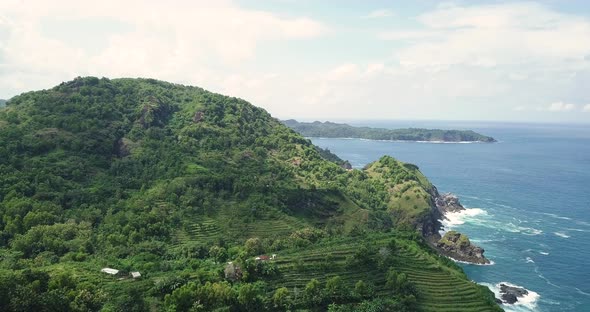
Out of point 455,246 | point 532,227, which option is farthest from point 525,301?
point 532,227

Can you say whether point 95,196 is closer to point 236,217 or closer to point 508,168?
point 236,217

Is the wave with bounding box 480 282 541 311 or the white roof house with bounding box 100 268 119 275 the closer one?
the white roof house with bounding box 100 268 119 275

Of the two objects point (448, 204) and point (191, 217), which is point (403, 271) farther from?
point (448, 204)

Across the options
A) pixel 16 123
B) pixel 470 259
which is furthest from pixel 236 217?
pixel 16 123

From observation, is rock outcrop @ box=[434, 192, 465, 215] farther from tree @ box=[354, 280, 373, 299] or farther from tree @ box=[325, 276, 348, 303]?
tree @ box=[325, 276, 348, 303]

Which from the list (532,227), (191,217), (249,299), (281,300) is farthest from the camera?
(532,227)

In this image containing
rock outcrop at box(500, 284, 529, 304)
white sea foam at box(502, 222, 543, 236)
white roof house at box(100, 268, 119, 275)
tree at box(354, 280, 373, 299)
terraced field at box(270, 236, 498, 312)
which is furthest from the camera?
white sea foam at box(502, 222, 543, 236)

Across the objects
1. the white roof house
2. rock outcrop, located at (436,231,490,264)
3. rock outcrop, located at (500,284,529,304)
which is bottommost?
rock outcrop, located at (500,284,529,304)

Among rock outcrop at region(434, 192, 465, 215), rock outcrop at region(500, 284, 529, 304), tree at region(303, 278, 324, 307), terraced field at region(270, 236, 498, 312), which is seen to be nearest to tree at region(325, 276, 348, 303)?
tree at region(303, 278, 324, 307)
